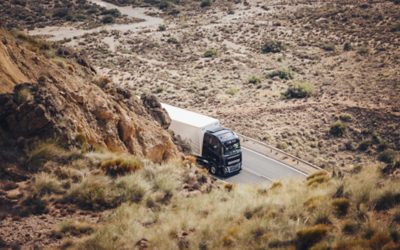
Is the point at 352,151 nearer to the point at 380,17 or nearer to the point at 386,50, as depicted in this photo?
the point at 386,50

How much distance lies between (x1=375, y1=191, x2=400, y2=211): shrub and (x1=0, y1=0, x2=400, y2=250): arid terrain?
0.9 inches

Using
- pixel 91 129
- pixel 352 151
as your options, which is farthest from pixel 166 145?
pixel 352 151

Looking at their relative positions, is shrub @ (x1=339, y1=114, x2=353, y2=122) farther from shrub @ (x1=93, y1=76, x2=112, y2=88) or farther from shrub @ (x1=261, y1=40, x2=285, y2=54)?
shrub @ (x1=93, y1=76, x2=112, y2=88)

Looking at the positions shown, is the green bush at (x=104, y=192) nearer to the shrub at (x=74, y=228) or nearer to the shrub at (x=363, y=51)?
the shrub at (x=74, y=228)

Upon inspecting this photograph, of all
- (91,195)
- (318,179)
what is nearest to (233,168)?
(318,179)

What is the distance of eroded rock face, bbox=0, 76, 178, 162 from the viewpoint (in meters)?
16.2

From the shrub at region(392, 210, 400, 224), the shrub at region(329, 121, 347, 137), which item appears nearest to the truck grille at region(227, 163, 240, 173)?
the shrub at region(329, 121, 347, 137)

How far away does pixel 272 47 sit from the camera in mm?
63312

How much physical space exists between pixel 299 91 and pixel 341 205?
35.8 m

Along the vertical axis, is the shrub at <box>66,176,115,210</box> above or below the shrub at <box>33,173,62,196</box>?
below

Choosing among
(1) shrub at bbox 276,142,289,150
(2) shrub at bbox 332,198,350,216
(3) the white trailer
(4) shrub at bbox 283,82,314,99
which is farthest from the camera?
(4) shrub at bbox 283,82,314,99

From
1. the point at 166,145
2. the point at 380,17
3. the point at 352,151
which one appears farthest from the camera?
the point at 380,17

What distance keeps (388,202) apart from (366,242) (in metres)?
2.10

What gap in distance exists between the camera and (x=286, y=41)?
66.7 metres
